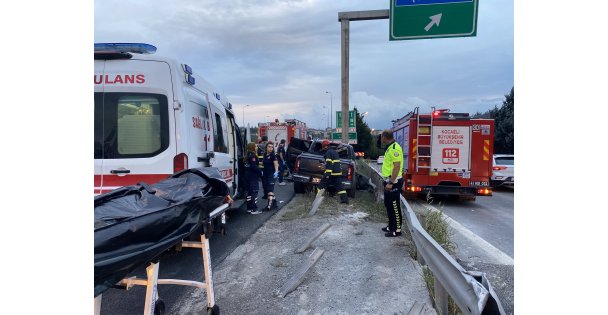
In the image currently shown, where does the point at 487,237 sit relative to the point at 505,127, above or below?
below

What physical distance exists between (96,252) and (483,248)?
5825 millimetres

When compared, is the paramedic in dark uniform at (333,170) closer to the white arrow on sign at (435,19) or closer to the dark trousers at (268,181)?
the dark trousers at (268,181)

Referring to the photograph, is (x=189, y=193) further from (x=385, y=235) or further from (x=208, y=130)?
(x=385, y=235)

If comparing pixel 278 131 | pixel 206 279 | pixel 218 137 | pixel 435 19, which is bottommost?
pixel 206 279

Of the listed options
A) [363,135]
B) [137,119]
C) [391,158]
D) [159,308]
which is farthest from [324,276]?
[363,135]

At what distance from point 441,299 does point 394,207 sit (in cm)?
285

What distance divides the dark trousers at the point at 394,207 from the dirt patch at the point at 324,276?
0.25 m

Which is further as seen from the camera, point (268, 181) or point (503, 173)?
point (503, 173)

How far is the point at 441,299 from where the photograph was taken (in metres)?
3.17

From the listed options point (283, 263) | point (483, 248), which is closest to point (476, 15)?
point (483, 248)

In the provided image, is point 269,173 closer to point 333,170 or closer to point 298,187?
point 333,170

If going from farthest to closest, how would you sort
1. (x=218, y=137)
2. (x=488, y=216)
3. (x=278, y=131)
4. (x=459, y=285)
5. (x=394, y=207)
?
1. (x=278, y=131)
2. (x=488, y=216)
3. (x=218, y=137)
4. (x=394, y=207)
5. (x=459, y=285)

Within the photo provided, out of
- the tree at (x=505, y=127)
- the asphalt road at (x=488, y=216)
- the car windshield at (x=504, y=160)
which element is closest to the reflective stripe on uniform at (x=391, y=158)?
the asphalt road at (x=488, y=216)

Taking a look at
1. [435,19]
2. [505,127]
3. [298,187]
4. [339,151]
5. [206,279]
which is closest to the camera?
[206,279]
